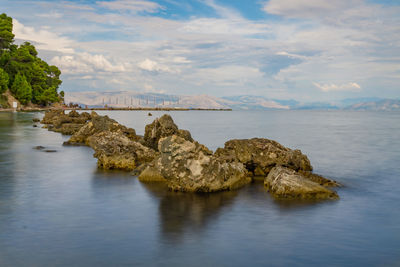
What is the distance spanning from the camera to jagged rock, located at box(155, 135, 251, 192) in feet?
53.0

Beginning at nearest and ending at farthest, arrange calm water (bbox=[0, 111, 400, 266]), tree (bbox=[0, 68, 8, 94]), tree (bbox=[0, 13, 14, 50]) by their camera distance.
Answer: calm water (bbox=[0, 111, 400, 266]), tree (bbox=[0, 68, 8, 94]), tree (bbox=[0, 13, 14, 50])

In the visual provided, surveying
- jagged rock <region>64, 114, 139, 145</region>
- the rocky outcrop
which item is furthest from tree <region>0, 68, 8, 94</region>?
jagged rock <region>64, 114, 139, 145</region>

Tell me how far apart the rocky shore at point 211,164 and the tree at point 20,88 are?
10523cm

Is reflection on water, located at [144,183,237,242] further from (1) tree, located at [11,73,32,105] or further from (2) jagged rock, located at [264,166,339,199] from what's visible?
(1) tree, located at [11,73,32,105]

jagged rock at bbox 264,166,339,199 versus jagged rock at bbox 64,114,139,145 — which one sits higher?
jagged rock at bbox 64,114,139,145

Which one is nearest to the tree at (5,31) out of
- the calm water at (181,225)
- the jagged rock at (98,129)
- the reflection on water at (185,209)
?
the jagged rock at (98,129)

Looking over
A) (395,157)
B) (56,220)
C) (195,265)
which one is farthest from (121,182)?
(395,157)

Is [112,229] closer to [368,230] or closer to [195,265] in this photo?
[195,265]

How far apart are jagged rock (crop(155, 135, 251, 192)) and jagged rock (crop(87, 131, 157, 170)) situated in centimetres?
557

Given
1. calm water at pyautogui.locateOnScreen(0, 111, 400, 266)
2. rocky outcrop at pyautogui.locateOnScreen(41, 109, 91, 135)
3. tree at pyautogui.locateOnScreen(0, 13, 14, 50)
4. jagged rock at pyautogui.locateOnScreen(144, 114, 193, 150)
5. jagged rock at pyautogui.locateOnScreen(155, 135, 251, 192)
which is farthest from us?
tree at pyautogui.locateOnScreen(0, 13, 14, 50)

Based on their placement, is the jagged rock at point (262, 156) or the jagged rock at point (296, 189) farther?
the jagged rock at point (262, 156)

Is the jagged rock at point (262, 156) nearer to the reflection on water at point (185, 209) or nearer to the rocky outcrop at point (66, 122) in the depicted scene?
the reflection on water at point (185, 209)

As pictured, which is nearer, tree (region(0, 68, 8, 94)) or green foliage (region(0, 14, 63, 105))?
tree (region(0, 68, 8, 94))

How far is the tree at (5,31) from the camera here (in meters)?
116
